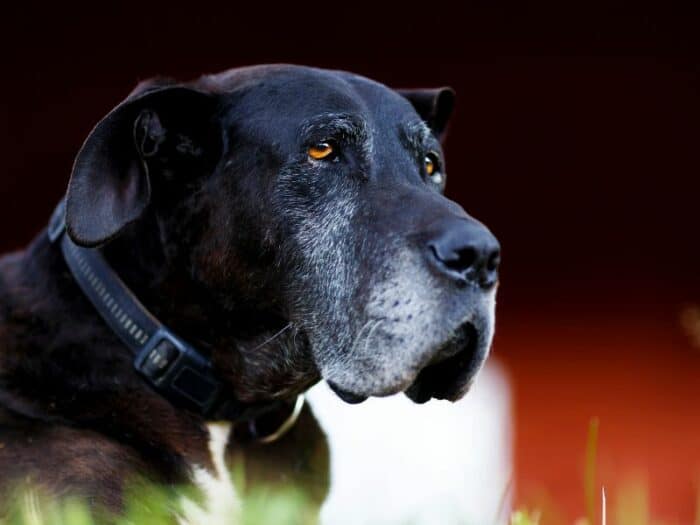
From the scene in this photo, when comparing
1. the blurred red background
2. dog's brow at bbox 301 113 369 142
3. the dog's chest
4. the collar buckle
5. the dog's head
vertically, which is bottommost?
the blurred red background

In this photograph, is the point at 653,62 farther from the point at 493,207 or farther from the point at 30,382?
the point at 30,382

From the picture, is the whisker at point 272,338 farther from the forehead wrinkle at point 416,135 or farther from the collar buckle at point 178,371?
the forehead wrinkle at point 416,135

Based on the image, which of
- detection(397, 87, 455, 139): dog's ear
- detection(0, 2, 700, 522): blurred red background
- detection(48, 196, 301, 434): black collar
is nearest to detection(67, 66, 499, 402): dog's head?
detection(48, 196, 301, 434): black collar

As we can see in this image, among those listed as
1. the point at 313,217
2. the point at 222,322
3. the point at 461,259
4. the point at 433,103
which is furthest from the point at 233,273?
the point at 433,103

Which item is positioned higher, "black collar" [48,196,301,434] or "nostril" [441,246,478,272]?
"nostril" [441,246,478,272]

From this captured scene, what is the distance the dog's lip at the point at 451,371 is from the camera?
2783 mm

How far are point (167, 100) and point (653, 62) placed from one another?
375 cm

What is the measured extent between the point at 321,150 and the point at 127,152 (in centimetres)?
46

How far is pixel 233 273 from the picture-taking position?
3.07m

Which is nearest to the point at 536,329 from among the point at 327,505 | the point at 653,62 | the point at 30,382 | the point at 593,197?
the point at 593,197

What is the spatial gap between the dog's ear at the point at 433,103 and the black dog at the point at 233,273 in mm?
393

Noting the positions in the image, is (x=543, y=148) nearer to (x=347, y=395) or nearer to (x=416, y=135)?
(x=416, y=135)

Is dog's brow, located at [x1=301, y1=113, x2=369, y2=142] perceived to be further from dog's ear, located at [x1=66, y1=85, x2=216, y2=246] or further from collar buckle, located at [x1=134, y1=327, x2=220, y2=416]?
collar buckle, located at [x1=134, y1=327, x2=220, y2=416]

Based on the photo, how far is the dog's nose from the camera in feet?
8.82
